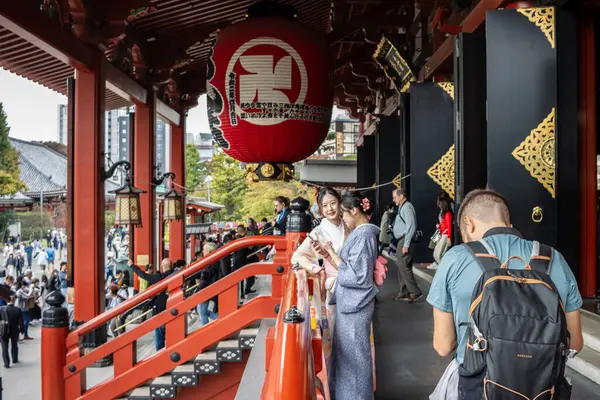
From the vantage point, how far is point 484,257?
187cm

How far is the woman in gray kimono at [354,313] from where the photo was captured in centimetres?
299

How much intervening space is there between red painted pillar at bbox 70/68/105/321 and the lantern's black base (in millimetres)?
2466

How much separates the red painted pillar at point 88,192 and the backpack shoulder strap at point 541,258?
7.19m

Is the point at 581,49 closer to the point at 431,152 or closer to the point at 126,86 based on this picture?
Answer: the point at 431,152

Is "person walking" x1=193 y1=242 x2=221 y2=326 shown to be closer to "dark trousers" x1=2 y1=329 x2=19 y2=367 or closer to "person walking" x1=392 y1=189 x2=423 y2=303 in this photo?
"person walking" x1=392 y1=189 x2=423 y2=303

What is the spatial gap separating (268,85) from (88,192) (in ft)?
11.1

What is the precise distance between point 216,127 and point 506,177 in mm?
3786

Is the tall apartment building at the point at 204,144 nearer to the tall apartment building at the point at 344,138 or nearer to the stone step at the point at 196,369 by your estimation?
the tall apartment building at the point at 344,138

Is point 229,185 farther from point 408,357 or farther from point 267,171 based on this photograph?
point 408,357

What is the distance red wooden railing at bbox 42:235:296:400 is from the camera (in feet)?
15.9

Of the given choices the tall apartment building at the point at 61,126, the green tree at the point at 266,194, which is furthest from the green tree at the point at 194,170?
the tall apartment building at the point at 61,126

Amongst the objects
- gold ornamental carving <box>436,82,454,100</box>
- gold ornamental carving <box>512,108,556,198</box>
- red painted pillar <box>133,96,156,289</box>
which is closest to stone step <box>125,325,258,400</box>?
gold ornamental carving <box>512,108,556,198</box>

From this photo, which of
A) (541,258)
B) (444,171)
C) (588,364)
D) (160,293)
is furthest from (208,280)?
(541,258)

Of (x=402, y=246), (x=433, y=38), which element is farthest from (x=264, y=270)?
(x=433, y=38)
